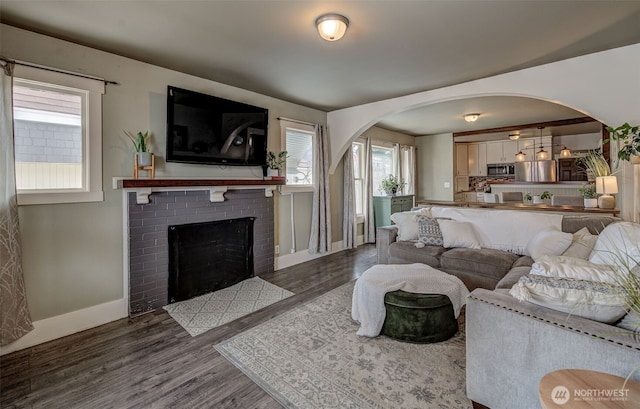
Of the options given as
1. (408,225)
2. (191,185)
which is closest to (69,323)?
(191,185)

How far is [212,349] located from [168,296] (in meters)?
1.13

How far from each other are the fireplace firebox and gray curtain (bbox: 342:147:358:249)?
202cm

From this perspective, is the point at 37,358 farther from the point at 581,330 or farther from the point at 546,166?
the point at 546,166

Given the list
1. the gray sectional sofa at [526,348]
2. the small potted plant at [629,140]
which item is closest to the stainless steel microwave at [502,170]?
the small potted plant at [629,140]

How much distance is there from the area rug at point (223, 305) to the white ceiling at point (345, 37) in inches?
98.7

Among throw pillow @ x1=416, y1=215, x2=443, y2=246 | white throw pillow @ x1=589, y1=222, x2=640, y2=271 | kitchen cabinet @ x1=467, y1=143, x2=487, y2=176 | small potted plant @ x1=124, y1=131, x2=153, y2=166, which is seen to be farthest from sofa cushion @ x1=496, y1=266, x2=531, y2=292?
kitchen cabinet @ x1=467, y1=143, x2=487, y2=176

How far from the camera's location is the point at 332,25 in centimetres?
216

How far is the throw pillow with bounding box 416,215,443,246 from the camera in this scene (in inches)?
142

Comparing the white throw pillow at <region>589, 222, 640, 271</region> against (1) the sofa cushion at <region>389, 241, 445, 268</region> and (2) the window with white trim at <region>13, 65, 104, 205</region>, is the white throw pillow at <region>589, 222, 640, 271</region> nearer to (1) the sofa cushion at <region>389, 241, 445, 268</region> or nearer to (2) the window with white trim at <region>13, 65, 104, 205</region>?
(1) the sofa cushion at <region>389, 241, 445, 268</region>

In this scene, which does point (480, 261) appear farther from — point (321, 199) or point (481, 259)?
point (321, 199)

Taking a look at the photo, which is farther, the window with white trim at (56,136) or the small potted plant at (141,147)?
the small potted plant at (141,147)

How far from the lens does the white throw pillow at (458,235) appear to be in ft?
11.3

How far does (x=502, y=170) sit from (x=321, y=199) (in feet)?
20.1

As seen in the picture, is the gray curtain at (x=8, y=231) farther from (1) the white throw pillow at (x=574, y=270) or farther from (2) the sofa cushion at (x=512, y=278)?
(2) the sofa cushion at (x=512, y=278)
